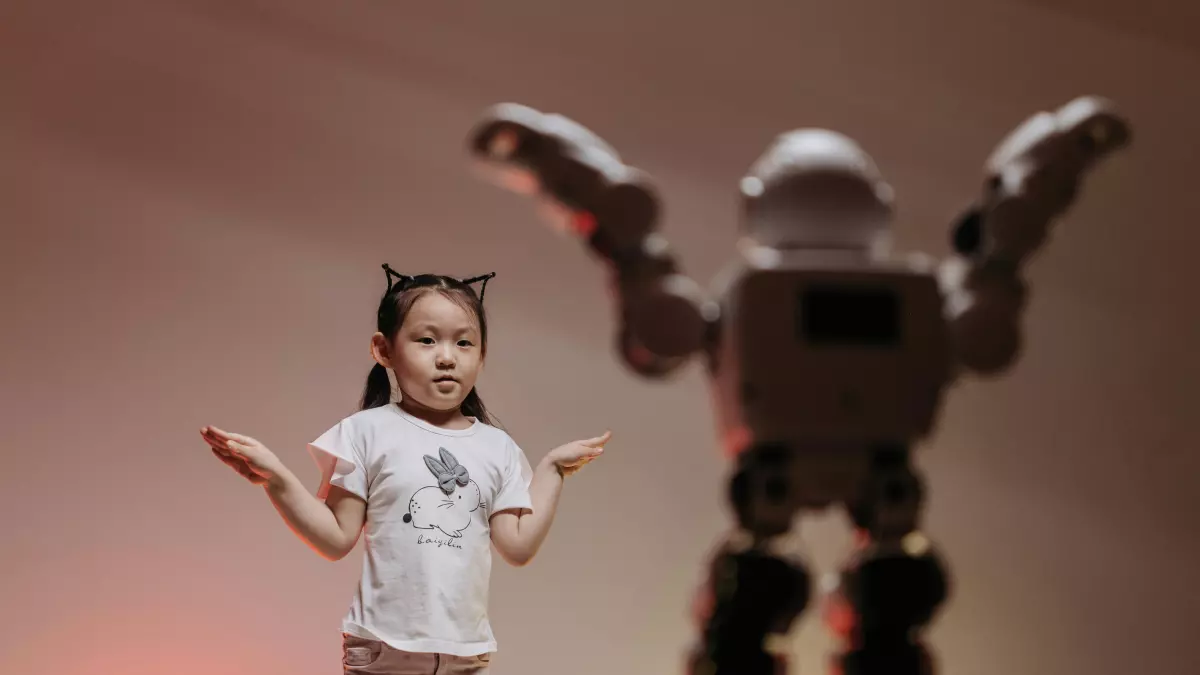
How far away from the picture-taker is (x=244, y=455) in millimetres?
1025

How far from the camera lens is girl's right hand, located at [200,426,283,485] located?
39.9 inches

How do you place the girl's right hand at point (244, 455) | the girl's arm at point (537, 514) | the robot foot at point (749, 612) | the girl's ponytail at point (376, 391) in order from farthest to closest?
1. the girl's ponytail at point (376, 391)
2. the girl's arm at point (537, 514)
3. the girl's right hand at point (244, 455)
4. the robot foot at point (749, 612)

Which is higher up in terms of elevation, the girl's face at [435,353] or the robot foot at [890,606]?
the girl's face at [435,353]

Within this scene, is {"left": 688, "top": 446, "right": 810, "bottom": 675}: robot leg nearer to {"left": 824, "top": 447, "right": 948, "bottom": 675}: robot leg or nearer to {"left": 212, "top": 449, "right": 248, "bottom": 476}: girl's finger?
{"left": 824, "top": 447, "right": 948, "bottom": 675}: robot leg

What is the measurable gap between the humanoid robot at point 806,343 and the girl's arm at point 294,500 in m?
0.40

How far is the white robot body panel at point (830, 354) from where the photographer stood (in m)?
0.82

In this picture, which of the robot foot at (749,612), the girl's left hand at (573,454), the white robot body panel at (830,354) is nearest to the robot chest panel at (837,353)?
the white robot body panel at (830,354)

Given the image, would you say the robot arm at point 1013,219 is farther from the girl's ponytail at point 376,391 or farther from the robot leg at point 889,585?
the girl's ponytail at point 376,391

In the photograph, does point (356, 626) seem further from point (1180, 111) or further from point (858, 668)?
point (1180, 111)

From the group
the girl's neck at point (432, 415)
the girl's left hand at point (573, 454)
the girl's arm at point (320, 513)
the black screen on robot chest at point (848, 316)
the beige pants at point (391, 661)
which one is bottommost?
the beige pants at point (391, 661)

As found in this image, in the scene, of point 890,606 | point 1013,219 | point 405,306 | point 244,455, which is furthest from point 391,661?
point 1013,219

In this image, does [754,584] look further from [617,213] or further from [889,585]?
[617,213]

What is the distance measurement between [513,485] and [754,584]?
414 mm

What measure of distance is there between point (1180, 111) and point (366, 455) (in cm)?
173
